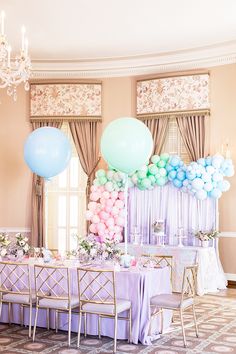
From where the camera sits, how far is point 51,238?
1098cm

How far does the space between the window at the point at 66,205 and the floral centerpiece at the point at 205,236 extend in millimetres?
2674

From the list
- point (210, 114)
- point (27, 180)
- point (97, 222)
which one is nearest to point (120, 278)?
point (97, 222)

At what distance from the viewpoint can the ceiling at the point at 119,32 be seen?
7809 mm

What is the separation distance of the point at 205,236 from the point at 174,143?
204 cm

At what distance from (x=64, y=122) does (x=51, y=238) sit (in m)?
2.45

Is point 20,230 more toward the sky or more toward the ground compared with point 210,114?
more toward the ground

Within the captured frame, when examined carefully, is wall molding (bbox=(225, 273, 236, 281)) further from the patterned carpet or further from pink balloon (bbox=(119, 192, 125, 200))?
the patterned carpet

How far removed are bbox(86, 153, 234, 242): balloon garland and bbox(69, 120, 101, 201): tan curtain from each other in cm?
67

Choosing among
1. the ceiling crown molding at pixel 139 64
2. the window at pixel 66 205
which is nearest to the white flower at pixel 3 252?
the window at pixel 66 205

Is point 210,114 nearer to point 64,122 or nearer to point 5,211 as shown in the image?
point 64,122

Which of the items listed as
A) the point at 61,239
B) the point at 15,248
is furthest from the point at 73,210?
the point at 15,248

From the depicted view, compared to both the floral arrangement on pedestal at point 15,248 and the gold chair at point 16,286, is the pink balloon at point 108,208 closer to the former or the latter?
the floral arrangement on pedestal at point 15,248

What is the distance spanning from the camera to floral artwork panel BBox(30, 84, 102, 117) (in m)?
10.8

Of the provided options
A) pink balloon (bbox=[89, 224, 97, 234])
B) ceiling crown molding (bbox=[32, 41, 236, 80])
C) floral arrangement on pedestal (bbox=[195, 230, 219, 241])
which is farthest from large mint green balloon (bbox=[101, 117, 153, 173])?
ceiling crown molding (bbox=[32, 41, 236, 80])
